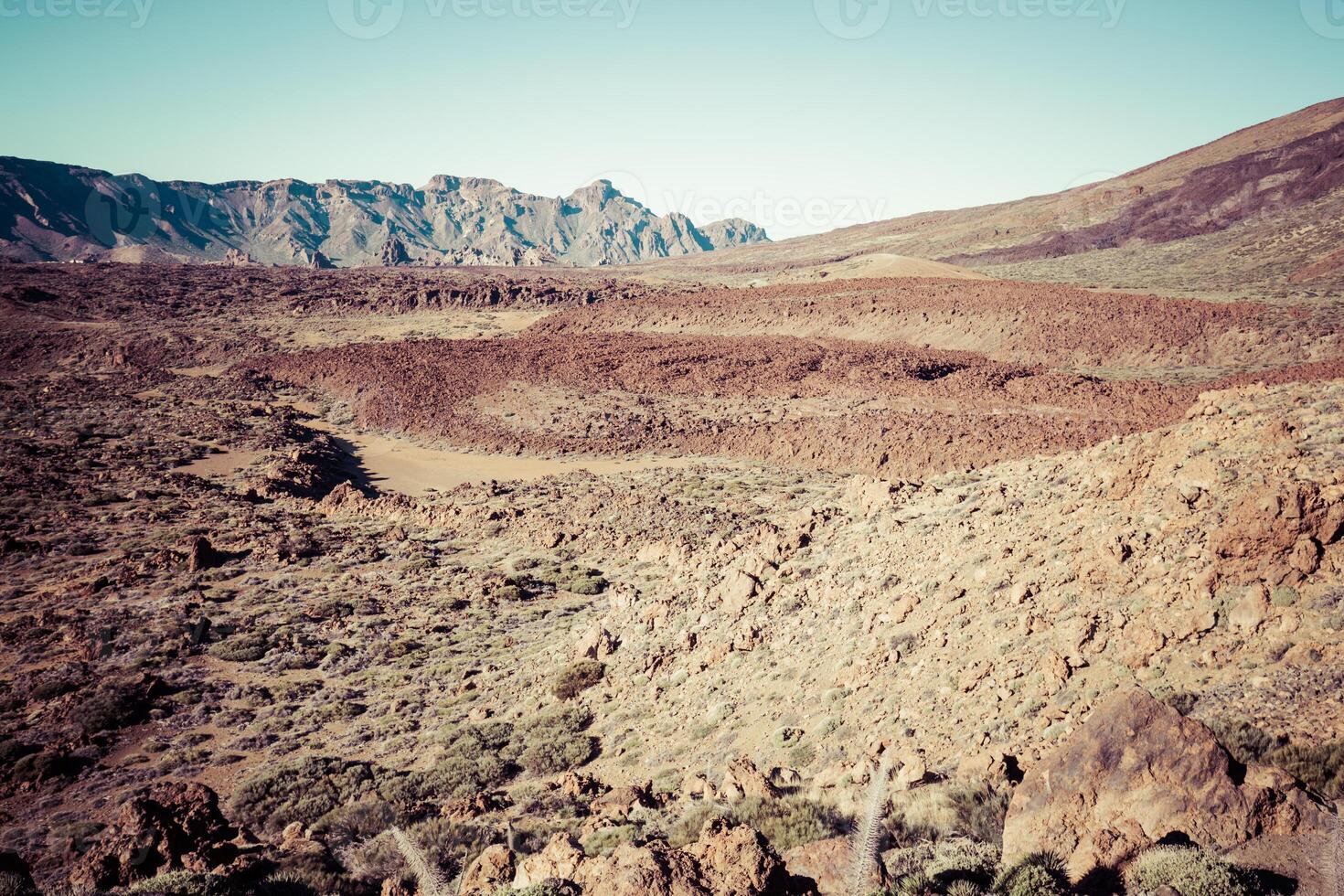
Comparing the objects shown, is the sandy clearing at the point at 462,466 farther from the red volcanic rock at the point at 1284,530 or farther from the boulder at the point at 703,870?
the boulder at the point at 703,870

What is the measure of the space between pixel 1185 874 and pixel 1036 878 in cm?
90

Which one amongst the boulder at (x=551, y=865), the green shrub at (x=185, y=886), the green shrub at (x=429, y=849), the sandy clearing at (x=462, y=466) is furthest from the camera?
the sandy clearing at (x=462, y=466)

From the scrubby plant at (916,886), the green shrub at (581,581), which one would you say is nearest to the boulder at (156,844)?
the scrubby plant at (916,886)

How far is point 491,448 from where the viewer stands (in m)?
31.0

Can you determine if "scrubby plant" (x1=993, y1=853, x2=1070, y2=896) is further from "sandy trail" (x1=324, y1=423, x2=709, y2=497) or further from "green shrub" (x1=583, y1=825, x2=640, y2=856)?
"sandy trail" (x1=324, y1=423, x2=709, y2=497)

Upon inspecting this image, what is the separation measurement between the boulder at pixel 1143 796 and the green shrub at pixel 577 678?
8.18m

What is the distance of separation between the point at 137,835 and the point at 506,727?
5.31 metres

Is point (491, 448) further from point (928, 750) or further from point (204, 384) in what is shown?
point (928, 750)

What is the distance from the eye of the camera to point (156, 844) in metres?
7.67

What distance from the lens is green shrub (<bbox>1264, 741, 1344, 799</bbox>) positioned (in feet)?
17.7

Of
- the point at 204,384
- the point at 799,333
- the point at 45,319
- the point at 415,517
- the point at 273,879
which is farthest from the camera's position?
the point at 45,319

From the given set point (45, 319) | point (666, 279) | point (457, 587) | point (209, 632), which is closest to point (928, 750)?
point (457, 587)

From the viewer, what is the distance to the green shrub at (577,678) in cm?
1263

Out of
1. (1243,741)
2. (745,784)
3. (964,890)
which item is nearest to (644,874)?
(964,890)
